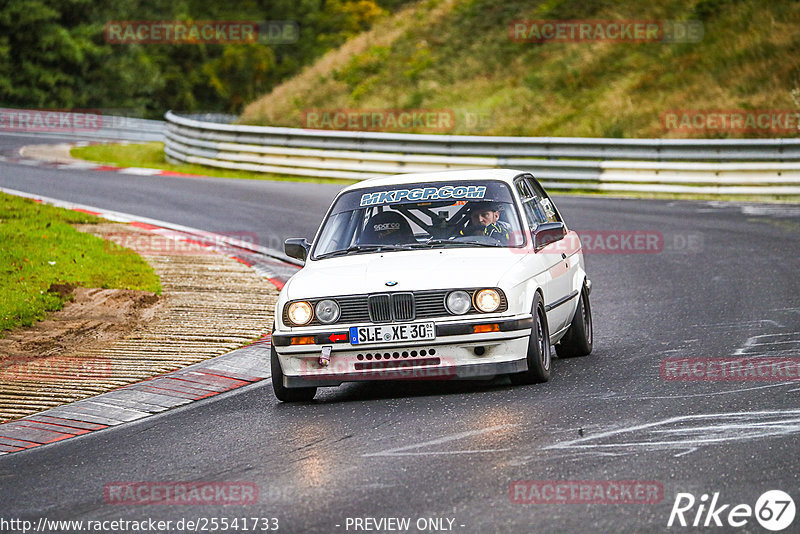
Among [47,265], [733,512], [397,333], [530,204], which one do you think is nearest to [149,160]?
[47,265]

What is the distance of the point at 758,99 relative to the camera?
26.7 metres

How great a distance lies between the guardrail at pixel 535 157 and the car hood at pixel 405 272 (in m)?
14.0

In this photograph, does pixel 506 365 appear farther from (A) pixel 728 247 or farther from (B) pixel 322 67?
(B) pixel 322 67

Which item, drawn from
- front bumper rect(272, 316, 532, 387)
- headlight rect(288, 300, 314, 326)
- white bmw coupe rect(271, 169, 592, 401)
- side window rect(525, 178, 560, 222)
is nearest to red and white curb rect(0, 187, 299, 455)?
white bmw coupe rect(271, 169, 592, 401)

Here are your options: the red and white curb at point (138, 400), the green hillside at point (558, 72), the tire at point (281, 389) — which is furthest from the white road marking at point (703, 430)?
the green hillside at point (558, 72)

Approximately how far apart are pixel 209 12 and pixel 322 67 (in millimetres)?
47419

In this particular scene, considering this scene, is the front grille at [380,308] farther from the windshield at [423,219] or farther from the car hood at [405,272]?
the windshield at [423,219]

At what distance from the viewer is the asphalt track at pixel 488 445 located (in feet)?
18.1

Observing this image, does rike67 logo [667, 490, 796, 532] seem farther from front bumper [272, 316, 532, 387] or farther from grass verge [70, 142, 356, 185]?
grass verge [70, 142, 356, 185]

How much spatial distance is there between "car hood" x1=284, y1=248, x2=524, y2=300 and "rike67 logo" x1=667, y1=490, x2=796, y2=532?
9.93 ft

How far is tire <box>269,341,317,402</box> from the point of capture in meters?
8.35

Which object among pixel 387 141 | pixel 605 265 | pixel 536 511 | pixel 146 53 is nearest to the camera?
pixel 536 511

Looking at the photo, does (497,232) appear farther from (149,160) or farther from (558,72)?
(558,72)

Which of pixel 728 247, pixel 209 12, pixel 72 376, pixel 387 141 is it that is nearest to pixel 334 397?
pixel 72 376
